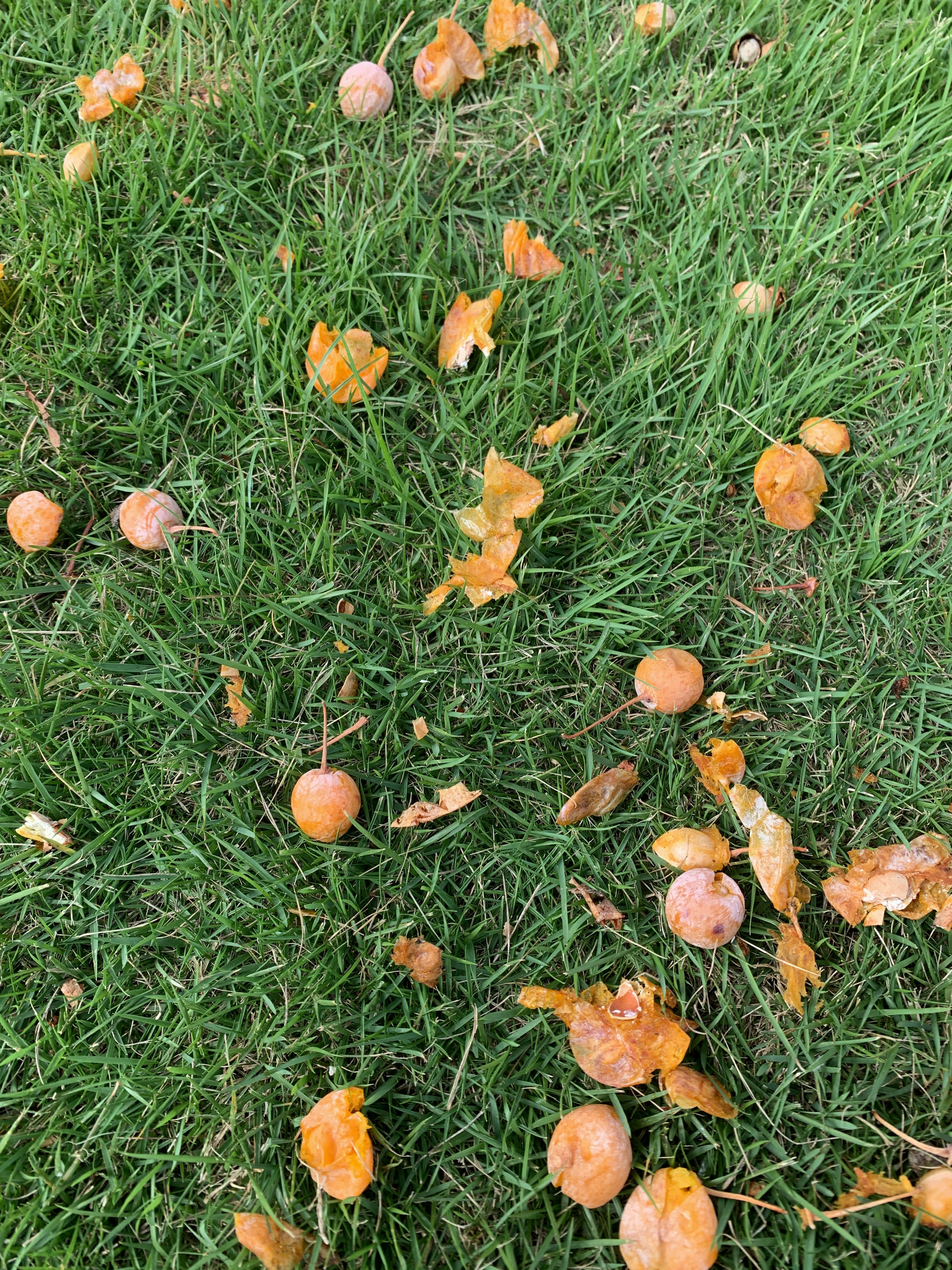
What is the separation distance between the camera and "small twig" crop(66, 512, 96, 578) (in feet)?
7.36

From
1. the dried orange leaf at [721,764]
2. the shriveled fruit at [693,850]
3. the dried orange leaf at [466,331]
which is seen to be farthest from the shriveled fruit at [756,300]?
the shriveled fruit at [693,850]

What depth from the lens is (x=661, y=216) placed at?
251 cm

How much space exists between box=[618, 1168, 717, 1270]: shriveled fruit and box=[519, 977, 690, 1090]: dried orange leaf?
0.67 ft

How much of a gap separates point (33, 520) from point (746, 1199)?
2.26 meters

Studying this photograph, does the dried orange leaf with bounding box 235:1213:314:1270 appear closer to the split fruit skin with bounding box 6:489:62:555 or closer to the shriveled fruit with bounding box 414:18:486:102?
the split fruit skin with bounding box 6:489:62:555

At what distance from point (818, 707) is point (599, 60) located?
208 cm

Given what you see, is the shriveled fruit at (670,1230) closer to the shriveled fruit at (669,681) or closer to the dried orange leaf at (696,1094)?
the dried orange leaf at (696,1094)

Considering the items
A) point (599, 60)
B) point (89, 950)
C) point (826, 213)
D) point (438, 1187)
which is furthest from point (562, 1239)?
point (599, 60)

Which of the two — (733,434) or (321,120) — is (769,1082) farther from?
(321,120)

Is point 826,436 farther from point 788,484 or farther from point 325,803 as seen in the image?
point 325,803

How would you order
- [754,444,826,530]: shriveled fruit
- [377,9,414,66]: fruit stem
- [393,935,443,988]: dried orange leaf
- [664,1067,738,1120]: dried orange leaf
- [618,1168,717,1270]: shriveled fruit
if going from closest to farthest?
[618,1168,717,1270]: shriveled fruit, [664,1067,738,1120]: dried orange leaf, [393,935,443,988]: dried orange leaf, [754,444,826,530]: shriveled fruit, [377,9,414,66]: fruit stem

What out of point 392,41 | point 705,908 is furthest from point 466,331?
point 705,908

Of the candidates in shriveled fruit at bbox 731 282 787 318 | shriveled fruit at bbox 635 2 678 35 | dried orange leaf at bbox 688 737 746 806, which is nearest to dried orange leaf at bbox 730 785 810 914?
dried orange leaf at bbox 688 737 746 806

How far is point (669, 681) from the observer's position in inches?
79.8
